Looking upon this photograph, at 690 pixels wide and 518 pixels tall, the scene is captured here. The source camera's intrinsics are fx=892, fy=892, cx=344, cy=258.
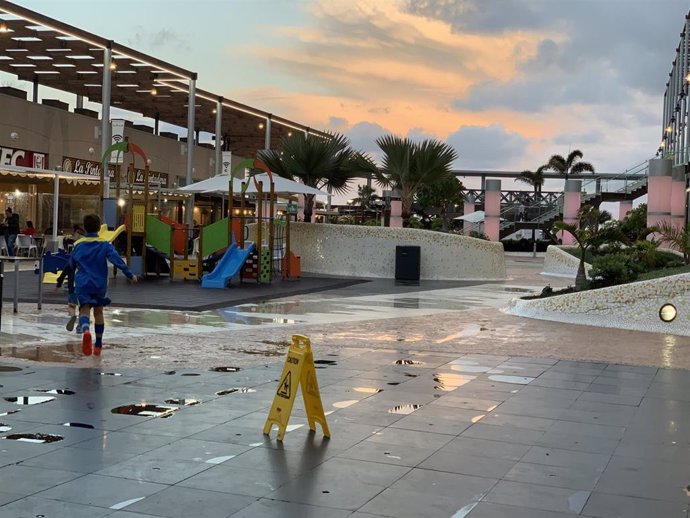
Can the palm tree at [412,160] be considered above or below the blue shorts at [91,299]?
above

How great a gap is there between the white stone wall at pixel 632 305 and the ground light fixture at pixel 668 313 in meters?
0.05

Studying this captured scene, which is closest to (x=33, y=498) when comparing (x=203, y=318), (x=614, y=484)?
(x=614, y=484)

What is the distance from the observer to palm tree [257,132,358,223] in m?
26.7

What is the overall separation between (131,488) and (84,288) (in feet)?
16.0

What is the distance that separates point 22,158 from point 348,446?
28.2m

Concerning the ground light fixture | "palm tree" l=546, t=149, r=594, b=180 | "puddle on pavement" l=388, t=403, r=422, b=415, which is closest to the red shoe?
"puddle on pavement" l=388, t=403, r=422, b=415

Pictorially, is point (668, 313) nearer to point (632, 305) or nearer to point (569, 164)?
point (632, 305)

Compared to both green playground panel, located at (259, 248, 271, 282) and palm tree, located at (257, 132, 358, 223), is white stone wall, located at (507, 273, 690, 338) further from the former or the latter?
palm tree, located at (257, 132, 358, 223)

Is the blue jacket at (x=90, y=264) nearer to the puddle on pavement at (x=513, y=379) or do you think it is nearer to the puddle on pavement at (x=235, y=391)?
the puddle on pavement at (x=235, y=391)

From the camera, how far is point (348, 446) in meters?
5.94

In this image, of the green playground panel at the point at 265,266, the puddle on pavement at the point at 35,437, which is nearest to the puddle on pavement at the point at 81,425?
the puddle on pavement at the point at 35,437

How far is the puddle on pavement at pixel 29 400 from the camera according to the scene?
7.00 metres

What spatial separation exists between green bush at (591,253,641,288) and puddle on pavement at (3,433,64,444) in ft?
38.7

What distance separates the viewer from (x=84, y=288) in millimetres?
9336
